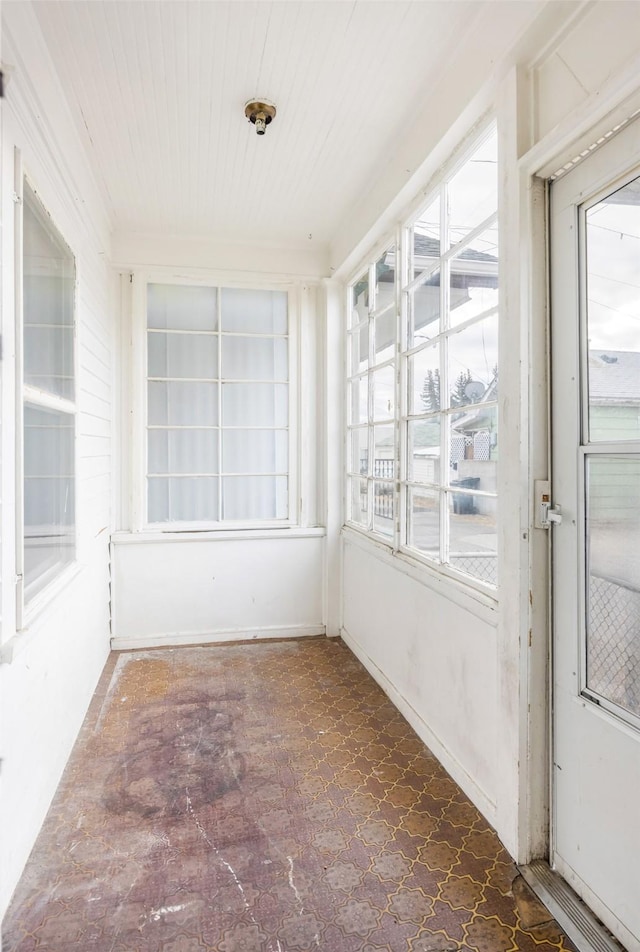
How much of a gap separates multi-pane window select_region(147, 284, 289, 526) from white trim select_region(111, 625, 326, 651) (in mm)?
783

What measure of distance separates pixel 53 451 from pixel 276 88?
173cm

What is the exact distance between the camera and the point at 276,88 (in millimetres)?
2137

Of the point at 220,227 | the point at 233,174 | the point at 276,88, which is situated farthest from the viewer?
the point at 220,227

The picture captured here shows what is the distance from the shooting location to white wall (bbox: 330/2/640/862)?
141 centimetres

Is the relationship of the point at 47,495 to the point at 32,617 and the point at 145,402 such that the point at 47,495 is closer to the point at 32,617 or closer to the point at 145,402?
the point at 32,617

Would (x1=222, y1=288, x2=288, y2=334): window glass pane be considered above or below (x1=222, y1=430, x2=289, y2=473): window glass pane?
above

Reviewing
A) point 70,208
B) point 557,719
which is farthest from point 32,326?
point 557,719

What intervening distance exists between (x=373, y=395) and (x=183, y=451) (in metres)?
1.44

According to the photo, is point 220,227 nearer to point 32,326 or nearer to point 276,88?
point 276,88

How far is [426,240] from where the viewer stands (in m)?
2.50

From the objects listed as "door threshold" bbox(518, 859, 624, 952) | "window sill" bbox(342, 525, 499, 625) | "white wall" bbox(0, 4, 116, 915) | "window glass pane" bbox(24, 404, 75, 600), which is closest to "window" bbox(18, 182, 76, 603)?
"window glass pane" bbox(24, 404, 75, 600)

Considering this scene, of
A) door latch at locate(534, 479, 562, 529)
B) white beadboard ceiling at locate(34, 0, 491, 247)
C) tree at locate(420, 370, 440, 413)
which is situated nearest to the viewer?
door latch at locate(534, 479, 562, 529)

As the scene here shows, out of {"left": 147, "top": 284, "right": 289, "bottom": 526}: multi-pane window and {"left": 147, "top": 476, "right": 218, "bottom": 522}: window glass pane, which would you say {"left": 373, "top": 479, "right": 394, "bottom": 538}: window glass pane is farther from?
{"left": 147, "top": 476, "right": 218, "bottom": 522}: window glass pane

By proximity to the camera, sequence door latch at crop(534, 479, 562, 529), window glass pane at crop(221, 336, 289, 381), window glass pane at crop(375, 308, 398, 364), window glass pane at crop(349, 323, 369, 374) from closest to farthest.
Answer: door latch at crop(534, 479, 562, 529), window glass pane at crop(375, 308, 398, 364), window glass pane at crop(349, 323, 369, 374), window glass pane at crop(221, 336, 289, 381)
